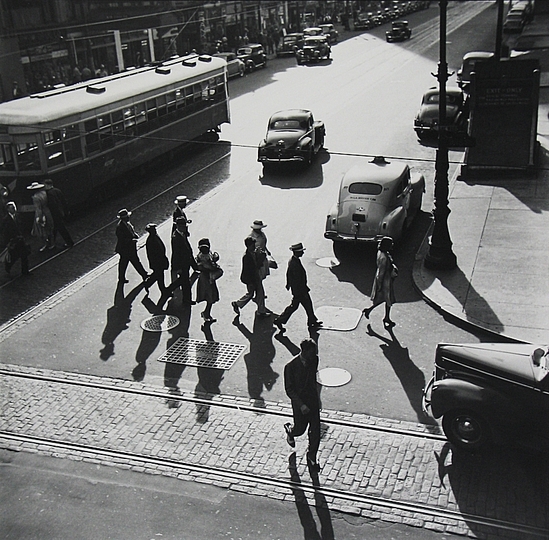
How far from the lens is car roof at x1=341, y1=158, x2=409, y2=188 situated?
16781mm

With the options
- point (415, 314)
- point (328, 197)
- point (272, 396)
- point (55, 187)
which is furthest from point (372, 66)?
point (272, 396)

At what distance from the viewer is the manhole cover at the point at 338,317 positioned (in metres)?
13.0

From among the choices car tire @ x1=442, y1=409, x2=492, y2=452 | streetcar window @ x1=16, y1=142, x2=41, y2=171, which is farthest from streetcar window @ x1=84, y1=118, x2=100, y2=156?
car tire @ x1=442, y1=409, x2=492, y2=452

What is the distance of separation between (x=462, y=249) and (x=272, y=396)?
687 centimetres

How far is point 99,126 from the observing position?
2061 cm

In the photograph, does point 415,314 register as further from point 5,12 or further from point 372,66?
point 372,66

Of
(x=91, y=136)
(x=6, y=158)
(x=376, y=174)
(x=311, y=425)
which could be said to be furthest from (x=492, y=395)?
(x=91, y=136)

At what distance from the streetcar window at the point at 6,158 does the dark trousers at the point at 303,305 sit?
9494 mm

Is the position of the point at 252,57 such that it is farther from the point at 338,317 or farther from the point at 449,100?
the point at 338,317

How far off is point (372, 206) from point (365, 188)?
72 cm

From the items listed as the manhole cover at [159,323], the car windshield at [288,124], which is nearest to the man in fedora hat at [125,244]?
the manhole cover at [159,323]

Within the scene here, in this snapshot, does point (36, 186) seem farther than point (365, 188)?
Yes

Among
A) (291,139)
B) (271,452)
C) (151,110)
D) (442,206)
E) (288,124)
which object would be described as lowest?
(271,452)

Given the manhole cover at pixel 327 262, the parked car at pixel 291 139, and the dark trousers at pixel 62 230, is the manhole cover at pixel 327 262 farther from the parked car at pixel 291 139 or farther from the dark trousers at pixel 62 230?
the parked car at pixel 291 139
